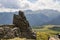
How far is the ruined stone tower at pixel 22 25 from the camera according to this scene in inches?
614

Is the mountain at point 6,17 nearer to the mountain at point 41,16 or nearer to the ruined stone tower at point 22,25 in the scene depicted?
the ruined stone tower at point 22,25

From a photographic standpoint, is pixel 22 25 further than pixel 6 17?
No

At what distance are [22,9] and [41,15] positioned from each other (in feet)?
5.51

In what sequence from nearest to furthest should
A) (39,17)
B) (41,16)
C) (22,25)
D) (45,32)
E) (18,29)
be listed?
(18,29) → (22,25) → (45,32) → (41,16) → (39,17)

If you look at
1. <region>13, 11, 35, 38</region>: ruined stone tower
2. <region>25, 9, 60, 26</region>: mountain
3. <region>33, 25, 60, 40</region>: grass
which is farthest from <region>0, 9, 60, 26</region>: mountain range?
<region>13, 11, 35, 38</region>: ruined stone tower

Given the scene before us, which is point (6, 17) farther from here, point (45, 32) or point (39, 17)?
point (45, 32)

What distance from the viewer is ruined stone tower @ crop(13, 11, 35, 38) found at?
15.6 m

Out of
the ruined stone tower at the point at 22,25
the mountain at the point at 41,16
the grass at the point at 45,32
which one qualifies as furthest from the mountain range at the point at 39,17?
the ruined stone tower at the point at 22,25

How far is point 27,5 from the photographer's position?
1672cm

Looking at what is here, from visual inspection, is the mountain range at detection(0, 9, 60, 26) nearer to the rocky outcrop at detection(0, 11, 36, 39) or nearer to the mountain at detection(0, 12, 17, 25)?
the mountain at detection(0, 12, 17, 25)

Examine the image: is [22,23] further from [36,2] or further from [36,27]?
[36,2]

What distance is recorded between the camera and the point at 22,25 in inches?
617

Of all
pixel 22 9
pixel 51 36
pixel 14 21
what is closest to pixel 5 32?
pixel 14 21

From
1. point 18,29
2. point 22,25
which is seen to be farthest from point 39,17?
point 18,29
